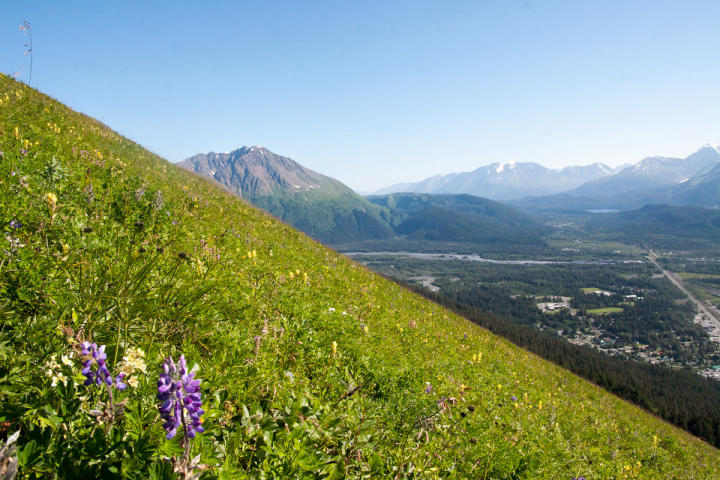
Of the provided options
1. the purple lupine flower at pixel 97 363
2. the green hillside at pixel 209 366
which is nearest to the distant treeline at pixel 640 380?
the green hillside at pixel 209 366

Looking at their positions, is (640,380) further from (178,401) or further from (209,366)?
(178,401)

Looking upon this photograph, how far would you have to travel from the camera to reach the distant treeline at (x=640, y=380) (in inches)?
1603

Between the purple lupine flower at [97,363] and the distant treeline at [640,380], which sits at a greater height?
the purple lupine flower at [97,363]

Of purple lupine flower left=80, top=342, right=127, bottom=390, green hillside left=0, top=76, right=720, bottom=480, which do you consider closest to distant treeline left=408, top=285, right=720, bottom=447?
green hillside left=0, top=76, right=720, bottom=480

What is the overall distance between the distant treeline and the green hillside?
29.1 metres

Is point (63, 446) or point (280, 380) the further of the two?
point (280, 380)

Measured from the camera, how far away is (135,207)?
662cm

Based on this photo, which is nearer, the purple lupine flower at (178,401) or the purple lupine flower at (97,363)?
the purple lupine flower at (178,401)

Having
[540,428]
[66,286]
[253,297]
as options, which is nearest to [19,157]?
[66,286]

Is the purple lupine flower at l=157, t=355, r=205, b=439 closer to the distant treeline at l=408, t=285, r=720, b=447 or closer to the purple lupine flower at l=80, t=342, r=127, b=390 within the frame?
the purple lupine flower at l=80, t=342, r=127, b=390

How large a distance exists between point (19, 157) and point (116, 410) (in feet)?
21.2

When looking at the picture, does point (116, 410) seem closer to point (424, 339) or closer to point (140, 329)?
point (140, 329)

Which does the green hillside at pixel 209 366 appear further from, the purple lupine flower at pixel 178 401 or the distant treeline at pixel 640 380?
the distant treeline at pixel 640 380

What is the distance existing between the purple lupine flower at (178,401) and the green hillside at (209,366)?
0.44 ft
